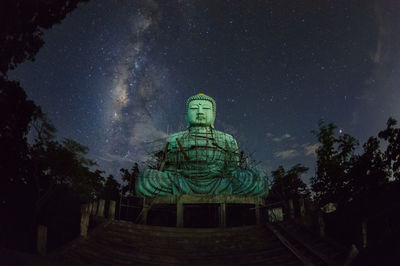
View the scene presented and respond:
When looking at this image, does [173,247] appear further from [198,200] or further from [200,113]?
[200,113]

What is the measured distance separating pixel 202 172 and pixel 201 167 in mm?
377

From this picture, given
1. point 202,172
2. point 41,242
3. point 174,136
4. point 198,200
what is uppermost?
point 174,136

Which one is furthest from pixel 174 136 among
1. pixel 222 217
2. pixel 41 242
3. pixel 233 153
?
pixel 41 242

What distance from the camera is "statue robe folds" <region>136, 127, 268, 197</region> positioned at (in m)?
15.8

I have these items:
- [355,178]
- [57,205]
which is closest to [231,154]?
[355,178]

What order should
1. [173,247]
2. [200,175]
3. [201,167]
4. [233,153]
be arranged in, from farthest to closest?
[233,153], [201,167], [200,175], [173,247]

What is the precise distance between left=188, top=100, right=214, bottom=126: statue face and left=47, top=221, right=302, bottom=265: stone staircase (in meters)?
10.0

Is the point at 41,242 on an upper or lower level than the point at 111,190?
lower

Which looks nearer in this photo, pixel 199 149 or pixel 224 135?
pixel 199 149

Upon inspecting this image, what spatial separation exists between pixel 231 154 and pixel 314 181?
30.5ft

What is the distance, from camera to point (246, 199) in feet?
51.7

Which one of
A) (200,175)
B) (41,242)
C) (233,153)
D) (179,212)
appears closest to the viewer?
(41,242)

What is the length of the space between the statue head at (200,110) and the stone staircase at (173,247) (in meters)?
10.1

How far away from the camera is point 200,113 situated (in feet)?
66.5
